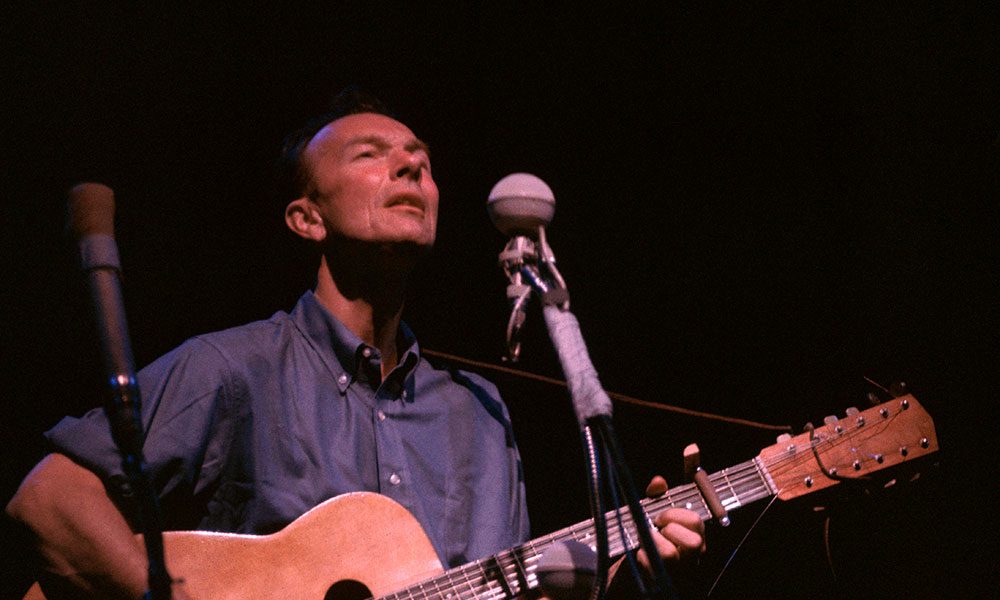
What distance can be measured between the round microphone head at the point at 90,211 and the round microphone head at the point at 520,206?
0.68 meters

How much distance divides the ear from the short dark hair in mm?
60

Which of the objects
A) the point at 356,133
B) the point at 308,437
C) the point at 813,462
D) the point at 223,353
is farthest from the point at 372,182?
the point at 813,462

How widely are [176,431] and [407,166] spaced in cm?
109

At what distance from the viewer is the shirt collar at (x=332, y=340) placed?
233 centimetres

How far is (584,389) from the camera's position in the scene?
1.25m

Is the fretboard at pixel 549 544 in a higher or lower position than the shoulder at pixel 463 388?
lower

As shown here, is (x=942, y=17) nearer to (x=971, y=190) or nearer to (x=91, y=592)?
(x=971, y=190)

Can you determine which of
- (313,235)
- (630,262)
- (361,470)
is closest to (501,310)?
(630,262)

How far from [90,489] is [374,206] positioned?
1137mm

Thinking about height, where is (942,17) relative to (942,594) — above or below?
above

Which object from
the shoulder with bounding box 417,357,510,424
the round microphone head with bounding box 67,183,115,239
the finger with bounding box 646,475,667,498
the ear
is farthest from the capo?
the round microphone head with bounding box 67,183,115,239

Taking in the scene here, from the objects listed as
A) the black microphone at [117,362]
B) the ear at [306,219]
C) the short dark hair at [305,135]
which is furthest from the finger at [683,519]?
the short dark hair at [305,135]

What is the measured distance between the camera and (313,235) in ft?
8.29

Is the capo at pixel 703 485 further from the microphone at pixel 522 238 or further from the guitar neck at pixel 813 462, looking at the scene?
the microphone at pixel 522 238
